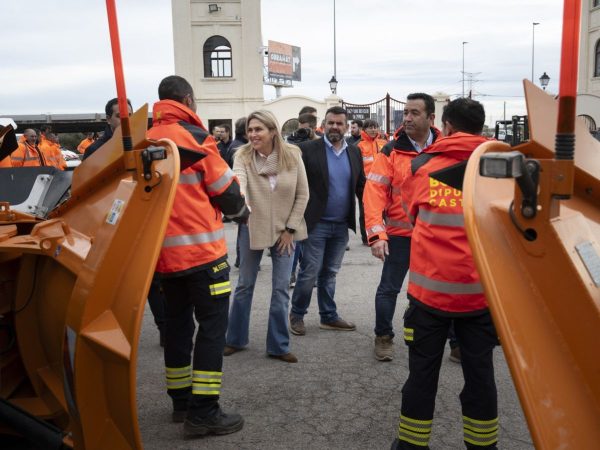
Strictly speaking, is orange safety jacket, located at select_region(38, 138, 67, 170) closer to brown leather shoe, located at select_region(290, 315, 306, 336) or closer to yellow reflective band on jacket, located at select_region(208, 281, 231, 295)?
brown leather shoe, located at select_region(290, 315, 306, 336)

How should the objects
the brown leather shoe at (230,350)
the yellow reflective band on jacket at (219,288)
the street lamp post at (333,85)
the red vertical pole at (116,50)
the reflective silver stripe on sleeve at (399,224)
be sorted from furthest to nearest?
the street lamp post at (333,85) → the brown leather shoe at (230,350) → the reflective silver stripe on sleeve at (399,224) → the yellow reflective band on jacket at (219,288) → the red vertical pole at (116,50)

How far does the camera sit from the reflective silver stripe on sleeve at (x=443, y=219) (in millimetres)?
2836

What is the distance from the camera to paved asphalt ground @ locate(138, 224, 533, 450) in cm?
354

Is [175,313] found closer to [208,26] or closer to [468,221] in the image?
[468,221]

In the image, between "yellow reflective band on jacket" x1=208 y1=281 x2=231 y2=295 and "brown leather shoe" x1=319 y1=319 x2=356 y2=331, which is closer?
"yellow reflective band on jacket" x1=208 y1=281 x2=231 y2=295

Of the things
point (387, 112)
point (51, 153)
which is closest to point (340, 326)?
point (51, 153)

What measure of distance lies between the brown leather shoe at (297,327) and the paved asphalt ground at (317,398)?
0.07 meters

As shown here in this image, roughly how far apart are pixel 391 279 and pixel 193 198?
1883 millimetres

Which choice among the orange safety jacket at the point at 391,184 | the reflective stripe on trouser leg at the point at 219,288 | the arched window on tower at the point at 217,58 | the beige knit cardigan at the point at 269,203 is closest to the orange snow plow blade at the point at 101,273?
the reflective stripe on trouser leg at the point at 219,288

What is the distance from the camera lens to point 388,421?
3.76 metres

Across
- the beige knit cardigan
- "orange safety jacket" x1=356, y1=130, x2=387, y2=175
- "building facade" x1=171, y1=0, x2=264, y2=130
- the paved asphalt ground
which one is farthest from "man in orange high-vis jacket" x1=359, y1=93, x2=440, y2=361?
"building facade" x1=171, y1=0, x2=264, y2=130

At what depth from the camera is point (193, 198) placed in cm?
342

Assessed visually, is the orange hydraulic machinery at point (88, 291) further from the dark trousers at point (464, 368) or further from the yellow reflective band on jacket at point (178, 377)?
the dark trousers at point (464, 368)

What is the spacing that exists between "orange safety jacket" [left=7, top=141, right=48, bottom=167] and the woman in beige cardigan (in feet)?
21.9
